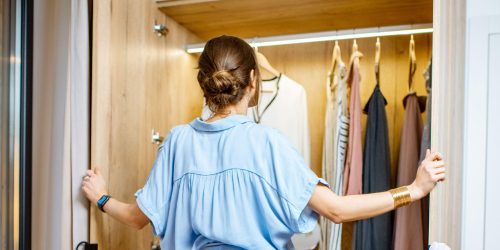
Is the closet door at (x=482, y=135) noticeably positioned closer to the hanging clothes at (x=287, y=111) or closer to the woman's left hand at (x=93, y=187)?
the hanging clothes at (x=287, y=111)

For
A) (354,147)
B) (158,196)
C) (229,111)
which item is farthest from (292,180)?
(354,147)

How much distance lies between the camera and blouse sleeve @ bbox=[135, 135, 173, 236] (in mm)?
986

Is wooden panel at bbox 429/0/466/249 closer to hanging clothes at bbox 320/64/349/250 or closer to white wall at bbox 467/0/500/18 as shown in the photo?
white wall at bbox 467/0/500/18

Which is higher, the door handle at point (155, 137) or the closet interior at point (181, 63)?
the closet interior at point (181, 63)

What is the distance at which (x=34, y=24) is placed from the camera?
1.22 m

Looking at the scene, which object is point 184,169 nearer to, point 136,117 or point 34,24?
point 136,117

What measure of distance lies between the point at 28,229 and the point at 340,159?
42.0 inches

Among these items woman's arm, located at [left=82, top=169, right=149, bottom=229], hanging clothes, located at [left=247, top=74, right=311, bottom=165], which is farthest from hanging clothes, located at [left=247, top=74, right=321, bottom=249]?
woman's arm, located at [left=82, top=169, right=149, bottom=229]

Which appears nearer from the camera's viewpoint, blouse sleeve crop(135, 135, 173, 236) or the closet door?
blouse sleeve crop(135, 135, 173, 236)

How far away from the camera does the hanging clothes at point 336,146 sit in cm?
137

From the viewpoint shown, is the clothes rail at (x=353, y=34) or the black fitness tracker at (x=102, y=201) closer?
the black fitness tracker at (x=102, y=201)

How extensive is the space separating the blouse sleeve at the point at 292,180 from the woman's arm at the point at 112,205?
44cm

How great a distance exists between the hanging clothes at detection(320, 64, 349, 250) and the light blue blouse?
1.52 ft

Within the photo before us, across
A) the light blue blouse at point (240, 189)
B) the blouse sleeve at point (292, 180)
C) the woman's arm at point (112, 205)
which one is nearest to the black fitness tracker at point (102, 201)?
the woman's arm at point (112, 205)
